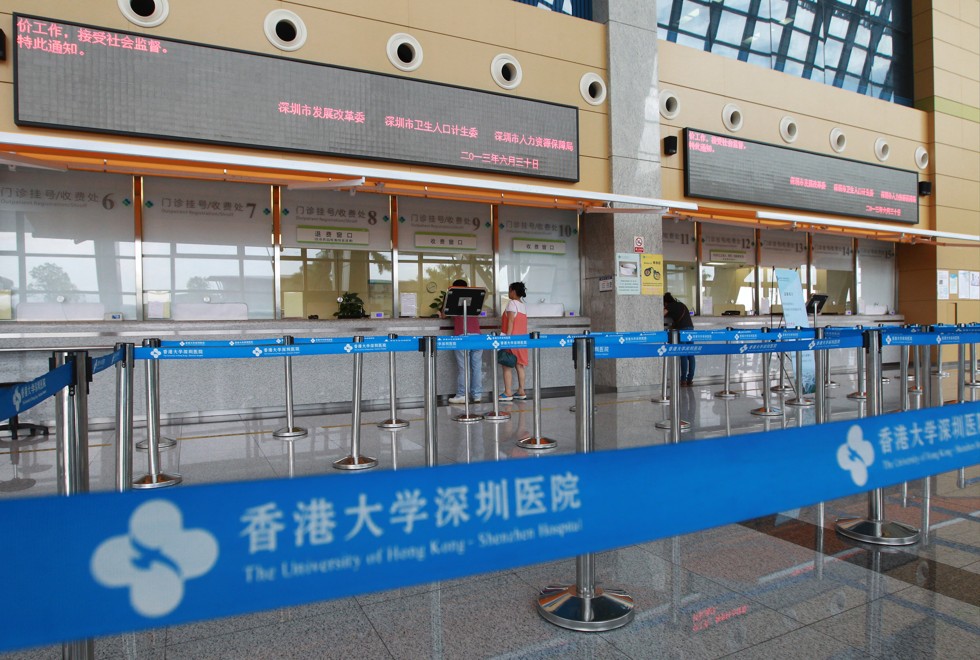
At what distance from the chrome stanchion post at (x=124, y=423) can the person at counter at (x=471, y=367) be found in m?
4.64

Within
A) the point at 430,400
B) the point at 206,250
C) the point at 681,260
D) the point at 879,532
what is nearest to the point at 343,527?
the point at 430,400

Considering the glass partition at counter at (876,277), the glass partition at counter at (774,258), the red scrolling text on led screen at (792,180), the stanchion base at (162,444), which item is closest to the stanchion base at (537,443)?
the stanchion base at (162,444)

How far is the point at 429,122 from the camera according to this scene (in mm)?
7484

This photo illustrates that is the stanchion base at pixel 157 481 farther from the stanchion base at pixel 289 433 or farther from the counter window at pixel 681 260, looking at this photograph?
the counter window at pixel 681 260

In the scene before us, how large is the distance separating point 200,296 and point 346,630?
256 inches

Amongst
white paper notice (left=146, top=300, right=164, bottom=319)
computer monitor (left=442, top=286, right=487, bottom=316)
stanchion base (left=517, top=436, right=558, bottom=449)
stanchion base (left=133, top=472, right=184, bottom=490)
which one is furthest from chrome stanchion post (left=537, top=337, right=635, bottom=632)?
white paper notice (left=146, top=300, right=164, bottom=319)

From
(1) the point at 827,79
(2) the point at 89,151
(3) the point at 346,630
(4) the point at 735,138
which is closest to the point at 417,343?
(3) the point at 346,630

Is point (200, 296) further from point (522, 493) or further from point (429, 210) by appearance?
point (522, 493)

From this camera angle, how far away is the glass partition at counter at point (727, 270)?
11.3 m

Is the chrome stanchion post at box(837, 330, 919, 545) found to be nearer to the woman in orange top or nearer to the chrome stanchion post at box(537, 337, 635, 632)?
the chrome stanchion post at box(537, 337, 635, 632)

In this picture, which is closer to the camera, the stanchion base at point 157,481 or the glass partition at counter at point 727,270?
the stanchion base at point 157,481

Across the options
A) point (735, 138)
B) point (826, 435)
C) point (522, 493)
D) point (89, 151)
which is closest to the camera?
point (522, 493)

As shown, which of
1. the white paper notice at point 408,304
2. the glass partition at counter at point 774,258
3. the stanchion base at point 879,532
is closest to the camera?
the stanchion base at point 879,532

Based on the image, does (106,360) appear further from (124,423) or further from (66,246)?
(66,246)
